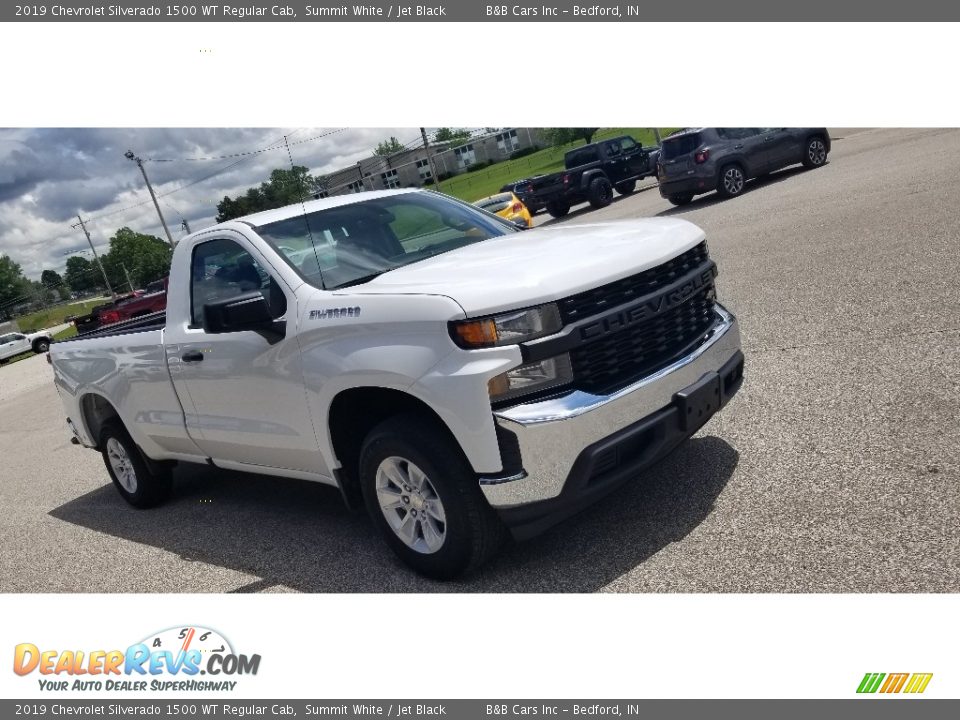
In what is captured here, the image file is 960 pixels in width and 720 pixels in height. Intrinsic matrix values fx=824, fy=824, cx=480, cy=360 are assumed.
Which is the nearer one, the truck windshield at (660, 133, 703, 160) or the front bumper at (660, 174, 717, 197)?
the front bumper at (660, 174, 717, 197)

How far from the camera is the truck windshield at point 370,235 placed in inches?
172

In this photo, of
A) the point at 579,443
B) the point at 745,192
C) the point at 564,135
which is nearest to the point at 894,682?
the point at 579,443

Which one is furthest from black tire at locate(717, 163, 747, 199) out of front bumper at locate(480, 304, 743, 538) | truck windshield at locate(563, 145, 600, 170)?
front bumper at locate(480, 304, 743, 538)

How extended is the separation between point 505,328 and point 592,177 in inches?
848

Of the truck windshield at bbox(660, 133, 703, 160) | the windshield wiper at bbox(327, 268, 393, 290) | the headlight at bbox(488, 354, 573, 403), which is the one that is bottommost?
the truck windshield at bbox(660, 133, 703, 160)

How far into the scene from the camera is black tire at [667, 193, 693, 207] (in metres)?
17.4

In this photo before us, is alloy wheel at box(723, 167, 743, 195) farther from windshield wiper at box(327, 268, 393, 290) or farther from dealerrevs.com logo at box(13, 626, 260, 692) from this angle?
dealerrevs.com logo at box(13, 626, 260, 692)

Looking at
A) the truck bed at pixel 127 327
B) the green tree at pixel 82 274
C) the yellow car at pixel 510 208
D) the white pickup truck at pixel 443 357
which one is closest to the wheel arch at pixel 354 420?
the white pickup truck at pixel 443 357

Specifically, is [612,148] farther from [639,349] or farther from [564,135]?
[564,135]

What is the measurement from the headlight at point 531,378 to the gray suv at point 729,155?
46.7ft

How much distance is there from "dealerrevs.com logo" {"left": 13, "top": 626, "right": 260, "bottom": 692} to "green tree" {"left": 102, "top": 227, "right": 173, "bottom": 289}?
2470 mm

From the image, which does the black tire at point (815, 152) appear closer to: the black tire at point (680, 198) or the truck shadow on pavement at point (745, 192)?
the truck shadow on pavement at point (745, 192)

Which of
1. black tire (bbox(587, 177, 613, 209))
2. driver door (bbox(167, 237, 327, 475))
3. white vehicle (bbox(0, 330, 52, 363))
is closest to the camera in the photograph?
driver door (bbox(167, 237, 327, 475))

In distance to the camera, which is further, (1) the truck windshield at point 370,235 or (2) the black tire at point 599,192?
(2) the black tire at point 599,192
